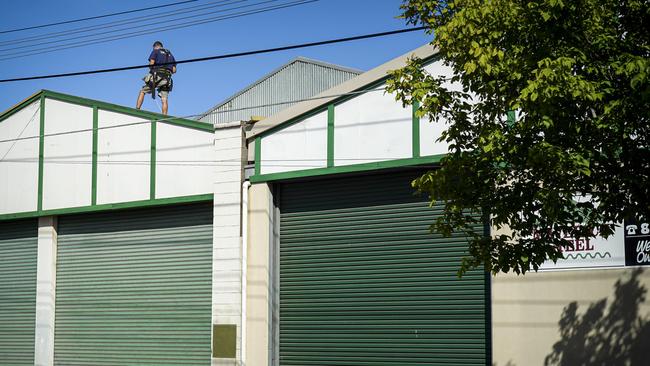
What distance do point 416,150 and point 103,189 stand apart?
9462 mm

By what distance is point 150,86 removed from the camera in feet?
80.8

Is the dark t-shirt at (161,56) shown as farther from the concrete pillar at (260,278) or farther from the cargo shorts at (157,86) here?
the concrete pillar at (260,278)

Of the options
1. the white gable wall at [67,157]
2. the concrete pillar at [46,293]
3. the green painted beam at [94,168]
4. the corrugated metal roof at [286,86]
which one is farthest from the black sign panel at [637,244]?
the corrugated metal roof at [286,86]

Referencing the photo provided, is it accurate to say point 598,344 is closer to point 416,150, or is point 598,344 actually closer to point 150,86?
point 416,150

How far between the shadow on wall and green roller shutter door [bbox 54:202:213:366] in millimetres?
8953

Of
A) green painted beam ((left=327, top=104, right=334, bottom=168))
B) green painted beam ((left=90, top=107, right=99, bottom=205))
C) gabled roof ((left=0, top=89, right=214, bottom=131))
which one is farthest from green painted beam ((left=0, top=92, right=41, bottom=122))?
green painted beam ((left=327, top=104, right=334, bottom=168))

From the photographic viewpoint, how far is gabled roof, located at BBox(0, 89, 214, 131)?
22188 mm

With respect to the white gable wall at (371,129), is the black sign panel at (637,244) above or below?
below

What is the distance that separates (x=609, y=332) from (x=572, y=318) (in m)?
0.70

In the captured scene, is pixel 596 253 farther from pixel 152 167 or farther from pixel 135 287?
pixel 135 287

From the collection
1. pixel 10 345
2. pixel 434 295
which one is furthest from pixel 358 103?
pixel 10 345

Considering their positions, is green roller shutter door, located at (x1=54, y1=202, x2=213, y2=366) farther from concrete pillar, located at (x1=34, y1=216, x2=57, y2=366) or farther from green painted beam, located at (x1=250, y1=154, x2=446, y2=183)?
green painted beam, located at (x1=250, y1=154, x2=446, y2=183)

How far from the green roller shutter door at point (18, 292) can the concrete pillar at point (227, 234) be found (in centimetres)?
716

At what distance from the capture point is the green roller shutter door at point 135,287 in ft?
72.1
